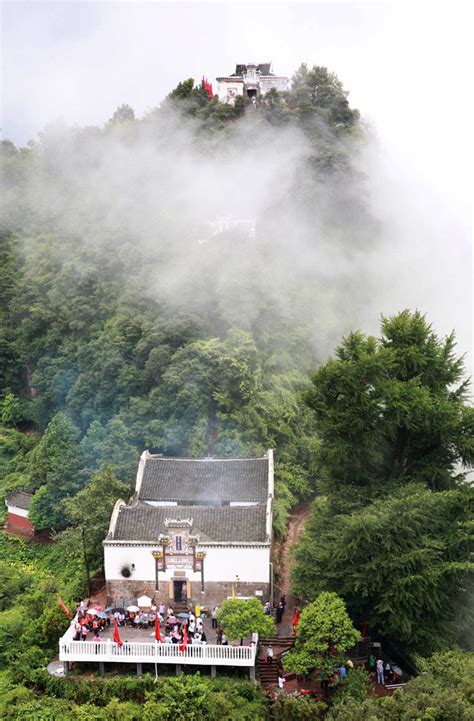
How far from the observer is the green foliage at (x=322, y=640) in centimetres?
2070

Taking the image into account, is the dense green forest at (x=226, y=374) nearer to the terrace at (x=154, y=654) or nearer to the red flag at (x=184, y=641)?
the terrace at (x=154, y=654)

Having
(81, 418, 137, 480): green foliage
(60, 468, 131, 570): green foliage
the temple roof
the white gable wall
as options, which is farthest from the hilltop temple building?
the white gable wall

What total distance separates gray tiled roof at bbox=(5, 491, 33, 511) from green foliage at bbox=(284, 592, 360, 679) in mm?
15460

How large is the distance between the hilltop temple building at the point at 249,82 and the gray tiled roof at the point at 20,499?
120 feet

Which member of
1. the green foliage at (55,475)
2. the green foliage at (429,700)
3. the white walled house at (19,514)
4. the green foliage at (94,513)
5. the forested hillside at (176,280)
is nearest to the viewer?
the green foliage at (429,700)

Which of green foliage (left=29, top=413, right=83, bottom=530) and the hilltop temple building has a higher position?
the hilltop temple building

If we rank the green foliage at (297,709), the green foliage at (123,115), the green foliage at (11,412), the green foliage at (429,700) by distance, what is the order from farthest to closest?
the green foliage at (123,115), the green foliage at (11,412), the green foliage at (297,709), the green foliage at (429,700)

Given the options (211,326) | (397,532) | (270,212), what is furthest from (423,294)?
(397,532)

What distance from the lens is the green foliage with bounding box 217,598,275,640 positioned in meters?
21.3

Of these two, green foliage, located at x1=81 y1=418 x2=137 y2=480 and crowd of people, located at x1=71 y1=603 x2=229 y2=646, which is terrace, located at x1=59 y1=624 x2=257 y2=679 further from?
green foliage, located at x1=81 y1=418 x2=137 y2=480

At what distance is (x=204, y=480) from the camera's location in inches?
1161

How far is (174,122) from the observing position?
2170 inches

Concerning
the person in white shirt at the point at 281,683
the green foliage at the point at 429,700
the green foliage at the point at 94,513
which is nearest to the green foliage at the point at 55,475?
the green foliage at the point at 94,513

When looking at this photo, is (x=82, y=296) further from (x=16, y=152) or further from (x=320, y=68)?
(x=320, y=68)
